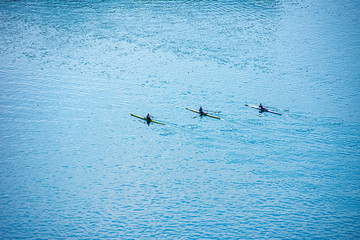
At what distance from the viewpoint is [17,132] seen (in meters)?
18.8

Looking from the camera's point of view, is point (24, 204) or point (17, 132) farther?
point (17, 132)

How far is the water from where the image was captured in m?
13.9

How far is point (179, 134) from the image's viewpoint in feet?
61.1

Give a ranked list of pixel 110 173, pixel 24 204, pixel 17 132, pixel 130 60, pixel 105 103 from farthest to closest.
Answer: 1. pixel 130 60
2. pixel 105 103
3. pixel 17 132
4. pixel 110 173
5. pixel 24 204

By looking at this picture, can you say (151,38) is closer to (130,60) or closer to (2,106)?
(130,60)

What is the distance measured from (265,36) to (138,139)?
19948mm

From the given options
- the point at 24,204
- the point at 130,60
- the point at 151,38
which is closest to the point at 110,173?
the point at 24,204

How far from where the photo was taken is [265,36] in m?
31.8

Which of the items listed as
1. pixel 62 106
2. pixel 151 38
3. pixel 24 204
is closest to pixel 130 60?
pixel 151 38

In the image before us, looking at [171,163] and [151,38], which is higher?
[151,38]

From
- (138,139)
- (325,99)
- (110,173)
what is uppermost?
(325,99)

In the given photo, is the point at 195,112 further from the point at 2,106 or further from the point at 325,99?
the point at 2,106


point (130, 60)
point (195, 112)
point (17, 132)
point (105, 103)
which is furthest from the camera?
point (130, 60)

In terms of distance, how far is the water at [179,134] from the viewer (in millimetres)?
13914
